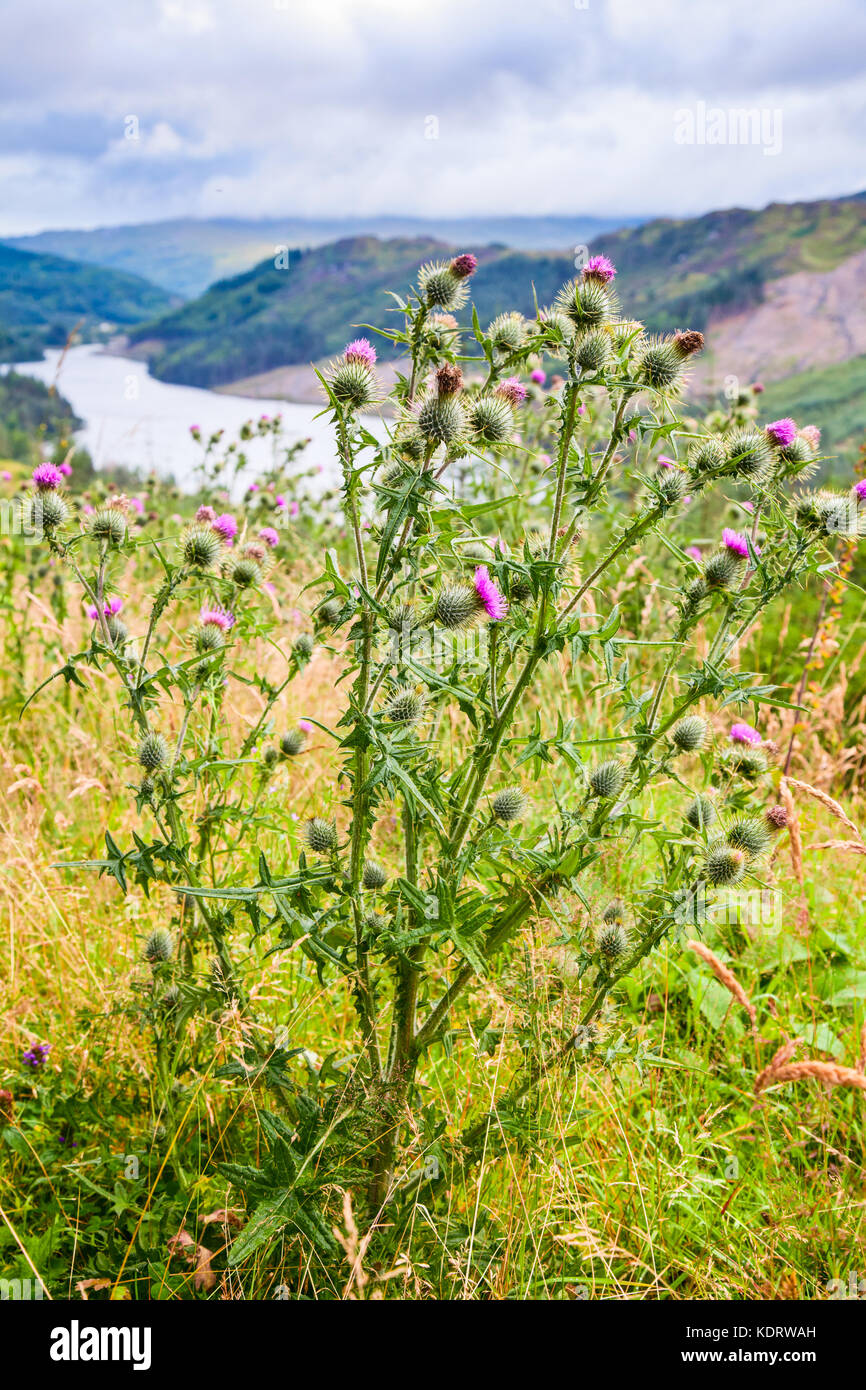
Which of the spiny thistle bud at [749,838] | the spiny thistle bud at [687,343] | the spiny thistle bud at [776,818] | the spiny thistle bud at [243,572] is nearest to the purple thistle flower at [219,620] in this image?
the spiny thistle bud at [243,572]

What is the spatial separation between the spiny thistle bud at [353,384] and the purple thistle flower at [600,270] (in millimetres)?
748

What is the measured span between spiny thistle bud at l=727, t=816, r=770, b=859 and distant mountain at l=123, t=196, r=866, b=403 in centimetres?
4811

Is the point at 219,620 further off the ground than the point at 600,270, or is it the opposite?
the point at 600,270

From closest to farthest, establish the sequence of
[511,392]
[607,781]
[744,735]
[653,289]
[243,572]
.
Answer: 1. [511,392]
2. [607,781]
3. [243,572]
4. [744,735]
5. [653,289]

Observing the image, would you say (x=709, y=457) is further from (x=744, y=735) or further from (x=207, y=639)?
(x=207, y=639)

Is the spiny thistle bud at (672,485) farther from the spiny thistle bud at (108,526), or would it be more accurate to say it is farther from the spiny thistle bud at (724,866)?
the spiny thistle bud at (108,526)

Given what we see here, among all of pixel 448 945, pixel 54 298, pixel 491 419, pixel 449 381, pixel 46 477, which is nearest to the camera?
pixel 449 381

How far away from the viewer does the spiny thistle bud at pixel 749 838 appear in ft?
8.80

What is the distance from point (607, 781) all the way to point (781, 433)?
120cm

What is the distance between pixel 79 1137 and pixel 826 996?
3236 mm

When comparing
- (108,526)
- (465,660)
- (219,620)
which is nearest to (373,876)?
(465,660)

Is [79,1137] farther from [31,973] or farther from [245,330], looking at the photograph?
[245,330]

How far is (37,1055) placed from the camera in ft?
10.3
